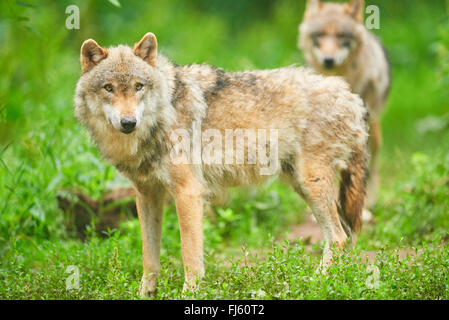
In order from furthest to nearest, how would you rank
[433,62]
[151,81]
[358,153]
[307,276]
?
1. [433,62]
2. [358,153]
3. [151,81]
4. [307,276]

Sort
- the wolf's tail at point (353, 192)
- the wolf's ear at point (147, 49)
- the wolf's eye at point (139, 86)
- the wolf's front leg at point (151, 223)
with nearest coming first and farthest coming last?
the wolf's eye at point (139, 86) < the wolf's ear at point (147, 49) < the wolf's front leg at point (151, 223) < the wolf's tail at point (353, 192)

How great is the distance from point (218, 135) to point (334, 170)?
1102 millimetres

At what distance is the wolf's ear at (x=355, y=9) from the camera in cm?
746

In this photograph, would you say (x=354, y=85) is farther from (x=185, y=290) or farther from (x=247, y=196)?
(x=185, y=290)

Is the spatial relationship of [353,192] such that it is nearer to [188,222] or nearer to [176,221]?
[188,222]

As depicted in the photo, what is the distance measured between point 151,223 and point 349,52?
402 cm

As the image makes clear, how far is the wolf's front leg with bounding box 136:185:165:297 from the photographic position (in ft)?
15.4

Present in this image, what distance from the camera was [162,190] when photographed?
4.76 m

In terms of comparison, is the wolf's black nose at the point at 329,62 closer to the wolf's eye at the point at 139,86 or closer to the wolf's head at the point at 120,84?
the wolf's head at the point at 120,84

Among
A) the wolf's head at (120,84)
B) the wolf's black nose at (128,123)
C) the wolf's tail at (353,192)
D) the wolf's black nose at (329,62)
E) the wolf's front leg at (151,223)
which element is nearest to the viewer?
the wolf's black nose at (128,123)

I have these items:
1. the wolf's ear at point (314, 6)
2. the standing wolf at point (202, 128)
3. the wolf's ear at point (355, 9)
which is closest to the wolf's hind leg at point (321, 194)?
the standing wolf at point (202, 128)

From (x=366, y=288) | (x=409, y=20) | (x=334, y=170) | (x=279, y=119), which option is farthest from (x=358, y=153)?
(x=409, y=20)

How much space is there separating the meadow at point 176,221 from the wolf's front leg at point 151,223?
0.16 m

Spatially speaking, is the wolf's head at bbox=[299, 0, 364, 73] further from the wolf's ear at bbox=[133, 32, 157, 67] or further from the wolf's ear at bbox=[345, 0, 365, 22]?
the wolf's ear at bbox=[133, 32, 157, 67]
